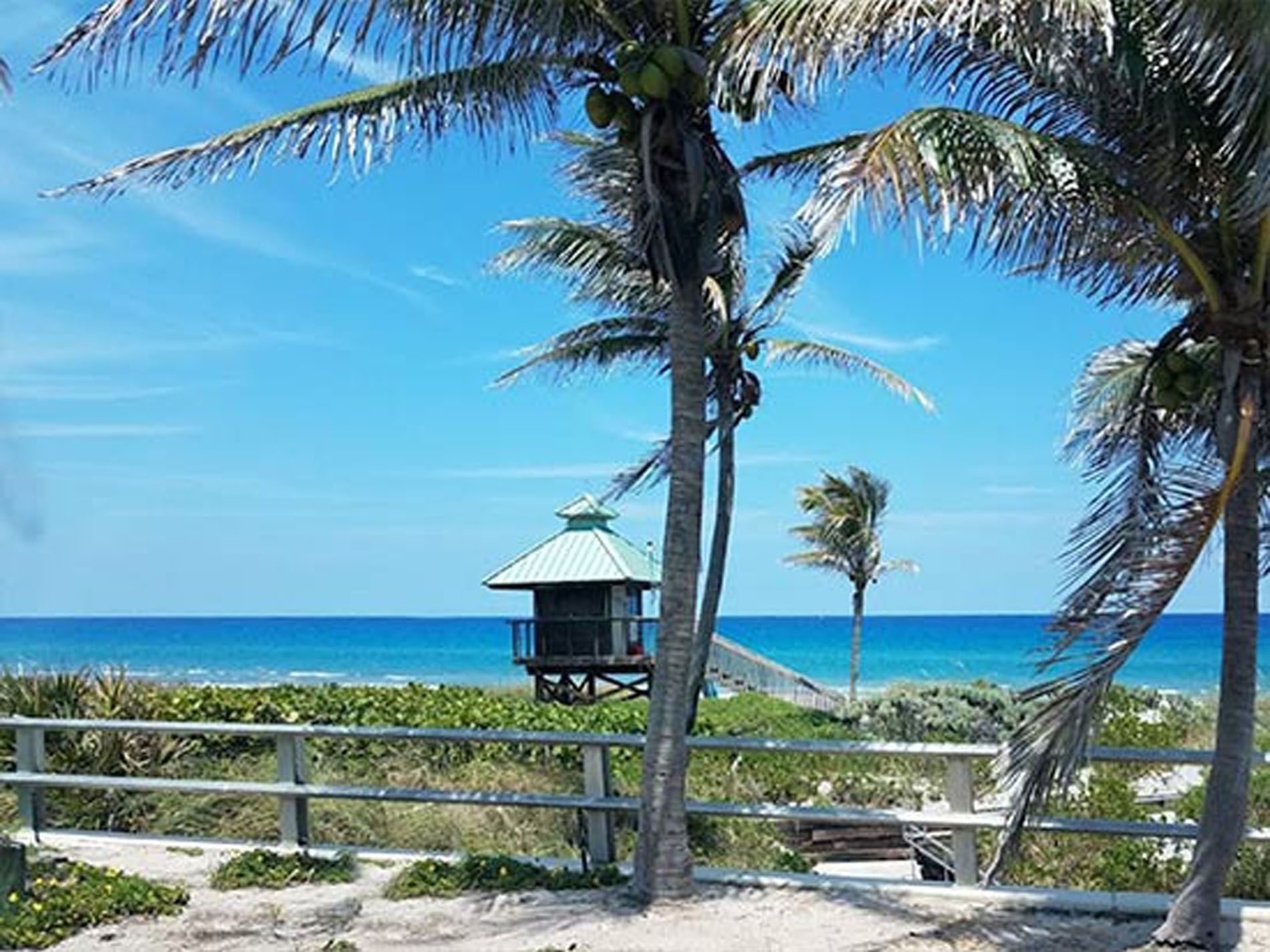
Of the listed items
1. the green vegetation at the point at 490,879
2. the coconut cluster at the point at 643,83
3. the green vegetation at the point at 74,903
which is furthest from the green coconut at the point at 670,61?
the green vegetation at the point at 74,903

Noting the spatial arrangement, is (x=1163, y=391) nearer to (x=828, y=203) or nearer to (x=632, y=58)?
(x=828, y=203)

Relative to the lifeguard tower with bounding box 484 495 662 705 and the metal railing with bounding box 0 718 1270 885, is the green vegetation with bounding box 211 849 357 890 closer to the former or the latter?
the metal railing with bounding box 0 718 1270 885

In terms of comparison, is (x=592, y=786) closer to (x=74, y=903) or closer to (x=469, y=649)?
(x=74, y=903)

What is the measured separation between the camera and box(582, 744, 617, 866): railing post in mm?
8539

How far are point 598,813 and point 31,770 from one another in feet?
15.2

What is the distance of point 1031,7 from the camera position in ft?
19.4

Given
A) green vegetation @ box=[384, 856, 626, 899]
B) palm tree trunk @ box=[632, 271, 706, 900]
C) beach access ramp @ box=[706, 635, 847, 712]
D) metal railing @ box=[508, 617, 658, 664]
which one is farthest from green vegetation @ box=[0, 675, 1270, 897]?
beach access ramp @ box=[706, 635, 847, 712]

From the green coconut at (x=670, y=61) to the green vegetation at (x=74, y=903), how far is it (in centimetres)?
563

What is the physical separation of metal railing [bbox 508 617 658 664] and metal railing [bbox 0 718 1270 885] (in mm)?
17802

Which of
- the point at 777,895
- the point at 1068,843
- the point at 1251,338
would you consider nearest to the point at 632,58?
the point at 1251,338

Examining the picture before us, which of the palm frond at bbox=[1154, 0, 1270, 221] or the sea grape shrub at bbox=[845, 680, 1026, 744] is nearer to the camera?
the palm frond at bbox=[1154, 0, 1270, 221]

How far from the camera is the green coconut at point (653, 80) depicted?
24.2 feet

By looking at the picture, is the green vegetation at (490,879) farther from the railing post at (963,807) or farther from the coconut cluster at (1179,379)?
the coconut cluster at (1179,379)

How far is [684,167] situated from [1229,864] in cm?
469
